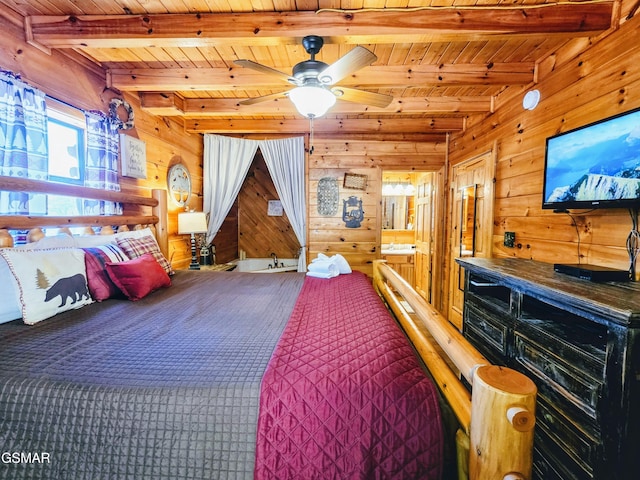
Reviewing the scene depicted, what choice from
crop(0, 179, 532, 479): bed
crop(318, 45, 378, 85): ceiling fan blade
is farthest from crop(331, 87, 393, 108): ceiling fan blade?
crop(0, 179, 532, 479): bed

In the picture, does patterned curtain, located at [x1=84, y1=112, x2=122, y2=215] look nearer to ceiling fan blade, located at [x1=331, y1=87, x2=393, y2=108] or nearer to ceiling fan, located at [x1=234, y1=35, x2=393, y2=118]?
ceiling fan, located at [x1=234, y1=35, x2=393, y2=118]

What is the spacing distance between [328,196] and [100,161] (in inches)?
99.3

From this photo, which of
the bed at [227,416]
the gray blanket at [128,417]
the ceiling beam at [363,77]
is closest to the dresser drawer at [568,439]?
the bed at [227,416]

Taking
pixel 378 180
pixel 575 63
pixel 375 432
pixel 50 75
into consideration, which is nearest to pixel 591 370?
pixel 375 432

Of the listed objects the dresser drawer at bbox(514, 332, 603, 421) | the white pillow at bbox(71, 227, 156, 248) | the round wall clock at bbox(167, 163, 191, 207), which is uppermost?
the round wall clock at bbox(167, 163, 191, 207)

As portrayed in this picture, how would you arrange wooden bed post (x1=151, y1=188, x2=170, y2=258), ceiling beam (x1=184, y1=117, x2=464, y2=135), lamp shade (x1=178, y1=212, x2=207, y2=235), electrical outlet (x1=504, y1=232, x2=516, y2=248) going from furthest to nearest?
ceiling beam (x1=184, y1=117, x2=464, y2=135) → lamp shade (x1=178, y1=212, x2=207, y2=235) → wooden bed post (x1=151, y1=188, x2=170, y2=258) → electrical outlet (x1=504, y1=232, x2=516, y2=248)

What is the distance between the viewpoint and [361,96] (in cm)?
204

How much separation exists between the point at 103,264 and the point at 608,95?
124 inches

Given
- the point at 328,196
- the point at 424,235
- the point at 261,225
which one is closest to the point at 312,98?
the point at 328,196

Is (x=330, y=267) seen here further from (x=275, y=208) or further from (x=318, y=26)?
(x=275, y=208)

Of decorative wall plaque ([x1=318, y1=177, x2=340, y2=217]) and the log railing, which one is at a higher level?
decorative wall plaque ([x1=318, y1=177, x2=340, y2=217])

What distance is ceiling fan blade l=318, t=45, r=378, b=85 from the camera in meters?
1.48

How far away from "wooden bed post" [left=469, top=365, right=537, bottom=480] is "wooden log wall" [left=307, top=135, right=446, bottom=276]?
3.26 metres

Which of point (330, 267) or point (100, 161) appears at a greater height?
point (100, 161)
